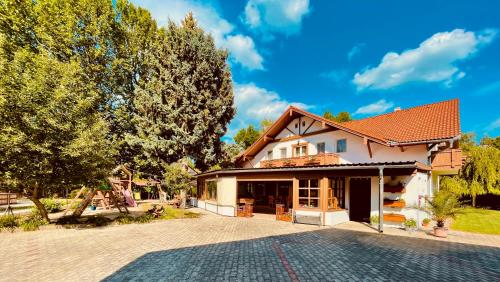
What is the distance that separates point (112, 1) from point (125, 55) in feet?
17.8

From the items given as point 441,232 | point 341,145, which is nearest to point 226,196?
point 341,145

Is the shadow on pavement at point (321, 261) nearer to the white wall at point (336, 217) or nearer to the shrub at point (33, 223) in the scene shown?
the white wall at point (336, 217)

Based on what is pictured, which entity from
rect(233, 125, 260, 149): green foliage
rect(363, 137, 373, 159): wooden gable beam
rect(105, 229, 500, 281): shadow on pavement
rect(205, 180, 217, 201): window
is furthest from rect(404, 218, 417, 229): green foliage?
rect(233, 125, 260, 149): green foliage

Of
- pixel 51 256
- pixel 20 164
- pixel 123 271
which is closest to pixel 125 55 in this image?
pixel 20 164

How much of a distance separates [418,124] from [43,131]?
22760mm

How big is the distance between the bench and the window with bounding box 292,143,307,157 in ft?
23.4

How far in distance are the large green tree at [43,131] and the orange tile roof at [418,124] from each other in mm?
16602

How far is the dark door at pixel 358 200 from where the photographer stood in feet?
53.7

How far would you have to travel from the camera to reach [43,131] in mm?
11875

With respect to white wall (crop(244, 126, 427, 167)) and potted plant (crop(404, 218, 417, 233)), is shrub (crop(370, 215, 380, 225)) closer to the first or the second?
potted plant (crop(404, 218, 417, 233))

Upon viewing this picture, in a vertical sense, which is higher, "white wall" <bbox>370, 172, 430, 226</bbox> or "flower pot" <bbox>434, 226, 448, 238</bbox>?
"white wall" <bbox>370, 172, 430, 226</bbox>

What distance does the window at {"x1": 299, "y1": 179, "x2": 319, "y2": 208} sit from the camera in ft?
50.0

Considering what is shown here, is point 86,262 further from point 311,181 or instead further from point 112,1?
point 112,1

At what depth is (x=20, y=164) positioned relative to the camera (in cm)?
1159
